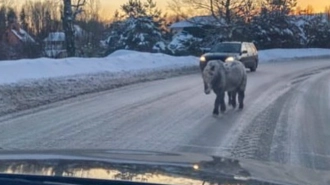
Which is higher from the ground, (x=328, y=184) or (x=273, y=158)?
(x=328, y=184)

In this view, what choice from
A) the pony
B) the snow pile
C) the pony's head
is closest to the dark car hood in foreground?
the pony

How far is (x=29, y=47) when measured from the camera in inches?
1674

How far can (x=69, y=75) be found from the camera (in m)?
25.6

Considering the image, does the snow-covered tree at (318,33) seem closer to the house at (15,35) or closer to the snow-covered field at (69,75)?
the house at (15,35)

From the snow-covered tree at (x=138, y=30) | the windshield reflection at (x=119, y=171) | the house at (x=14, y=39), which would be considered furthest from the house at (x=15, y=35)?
the windshield reflection at (x=119, y=171)

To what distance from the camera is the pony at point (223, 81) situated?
50.8ft

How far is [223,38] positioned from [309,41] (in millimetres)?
13359

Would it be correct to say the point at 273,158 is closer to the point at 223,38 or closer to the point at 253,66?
the point at 253,66

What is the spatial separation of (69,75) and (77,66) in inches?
134

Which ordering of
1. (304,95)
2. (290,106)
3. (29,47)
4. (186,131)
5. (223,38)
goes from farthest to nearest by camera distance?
(223,38) < (29,47) < (304,95) < (290,106) < (186,131)

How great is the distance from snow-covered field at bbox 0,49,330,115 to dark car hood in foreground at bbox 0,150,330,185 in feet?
39.1

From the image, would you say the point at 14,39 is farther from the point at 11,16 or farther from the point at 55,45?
Answer: the point at 11,16

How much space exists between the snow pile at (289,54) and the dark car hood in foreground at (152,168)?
151 feet

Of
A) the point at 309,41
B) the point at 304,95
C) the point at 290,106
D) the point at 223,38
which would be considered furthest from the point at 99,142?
the point at 309,41
